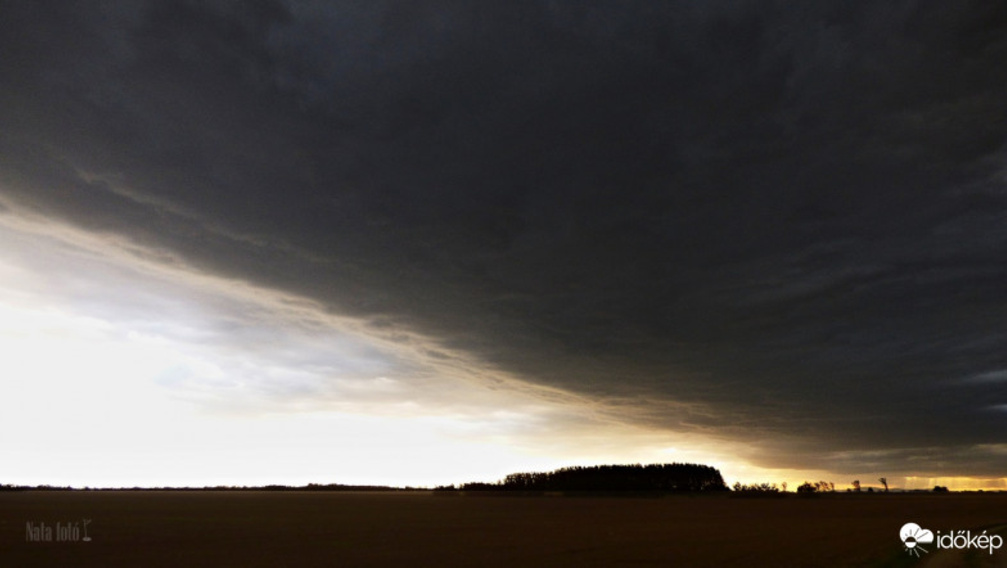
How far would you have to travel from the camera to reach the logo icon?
3681cm

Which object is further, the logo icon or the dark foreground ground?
the logo icon

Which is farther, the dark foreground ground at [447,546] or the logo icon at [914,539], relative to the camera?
the logo icon at [914,539]

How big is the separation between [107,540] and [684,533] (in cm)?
4070

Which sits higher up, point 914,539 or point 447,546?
point 447,546

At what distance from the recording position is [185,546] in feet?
116

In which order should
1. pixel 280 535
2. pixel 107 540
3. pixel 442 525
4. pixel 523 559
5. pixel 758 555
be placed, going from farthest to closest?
1. pixel 442 525
2. pixel 280 535
3. pixel 107 540
4. pixel 758 555
5. pixel 523 559

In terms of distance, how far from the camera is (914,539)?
43562 mm

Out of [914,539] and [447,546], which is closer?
[447,546]

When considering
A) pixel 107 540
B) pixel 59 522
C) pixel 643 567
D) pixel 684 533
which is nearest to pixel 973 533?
pixel 684 533

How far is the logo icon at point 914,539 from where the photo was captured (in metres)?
36.8

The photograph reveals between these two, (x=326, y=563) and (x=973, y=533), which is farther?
(x=973, y=533)

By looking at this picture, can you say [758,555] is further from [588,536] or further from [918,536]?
[918,536]

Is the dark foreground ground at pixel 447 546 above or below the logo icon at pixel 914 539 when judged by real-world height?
above

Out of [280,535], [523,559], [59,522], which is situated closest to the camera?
[523,559]
